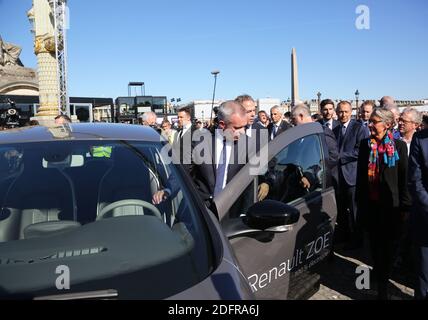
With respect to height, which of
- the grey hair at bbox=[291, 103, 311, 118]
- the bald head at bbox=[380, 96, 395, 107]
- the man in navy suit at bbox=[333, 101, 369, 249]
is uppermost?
the bald head at bbox=[380, 96, 395, 107]

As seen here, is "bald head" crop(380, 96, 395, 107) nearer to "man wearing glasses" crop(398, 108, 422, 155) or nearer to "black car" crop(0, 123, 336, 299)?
"man wearing glasses" crop(398, 108, 422, 155)

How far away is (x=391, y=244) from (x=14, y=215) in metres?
3.02

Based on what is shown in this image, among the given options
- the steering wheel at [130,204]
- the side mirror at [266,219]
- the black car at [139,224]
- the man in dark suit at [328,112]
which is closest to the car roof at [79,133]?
the black car at [139,224]

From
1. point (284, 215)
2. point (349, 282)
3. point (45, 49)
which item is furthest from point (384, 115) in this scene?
point (45, 49)

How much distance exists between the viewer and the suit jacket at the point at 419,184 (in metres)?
3.01

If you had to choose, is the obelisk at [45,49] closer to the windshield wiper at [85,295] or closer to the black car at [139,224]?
the black car at [139,224]

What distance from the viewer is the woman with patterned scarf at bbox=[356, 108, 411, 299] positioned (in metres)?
3.60

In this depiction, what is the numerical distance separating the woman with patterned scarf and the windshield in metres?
2.26

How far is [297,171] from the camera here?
9.70 ft

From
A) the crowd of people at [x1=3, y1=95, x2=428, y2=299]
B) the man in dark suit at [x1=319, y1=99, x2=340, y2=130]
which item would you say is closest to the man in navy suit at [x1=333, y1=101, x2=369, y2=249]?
the man in dark suit at [x1=319, y1=99, x2=340, y2=130]

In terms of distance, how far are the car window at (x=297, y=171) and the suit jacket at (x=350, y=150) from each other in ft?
7.72

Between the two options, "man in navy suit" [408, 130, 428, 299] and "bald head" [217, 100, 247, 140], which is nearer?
"man in navy suit" [408, 130, 428, 299]

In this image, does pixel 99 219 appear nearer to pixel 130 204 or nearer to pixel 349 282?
pixel 130 204
